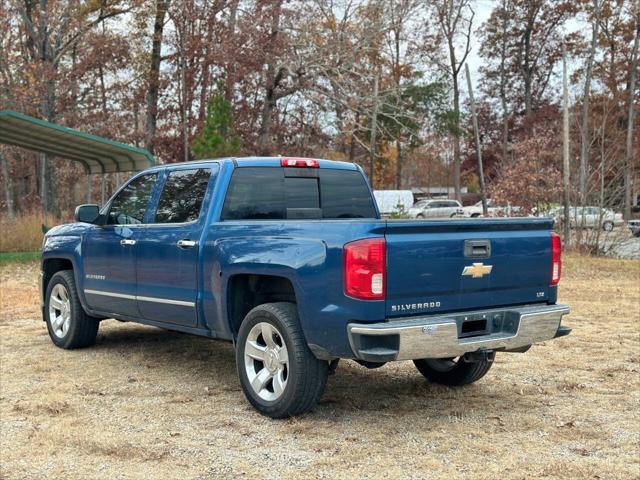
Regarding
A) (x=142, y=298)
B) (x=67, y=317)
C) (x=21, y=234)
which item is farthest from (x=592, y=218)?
(x=142, y=298)

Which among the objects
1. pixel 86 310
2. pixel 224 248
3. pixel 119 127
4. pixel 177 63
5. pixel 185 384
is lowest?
pixel 185 384

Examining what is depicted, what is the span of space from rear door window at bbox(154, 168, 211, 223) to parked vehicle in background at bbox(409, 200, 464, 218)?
128 ft

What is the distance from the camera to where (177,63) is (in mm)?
33094

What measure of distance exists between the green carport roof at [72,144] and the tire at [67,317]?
847 cm

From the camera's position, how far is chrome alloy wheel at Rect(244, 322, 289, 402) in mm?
5297

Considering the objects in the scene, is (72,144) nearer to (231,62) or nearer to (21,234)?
(21,234)

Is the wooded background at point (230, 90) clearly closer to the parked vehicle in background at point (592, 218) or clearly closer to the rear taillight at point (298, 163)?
the parked vehicle in background at point (592, 218)

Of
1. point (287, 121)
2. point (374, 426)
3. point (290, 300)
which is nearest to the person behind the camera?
point (374, 426)

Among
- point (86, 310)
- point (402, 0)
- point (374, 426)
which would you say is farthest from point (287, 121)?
point (374, 426)

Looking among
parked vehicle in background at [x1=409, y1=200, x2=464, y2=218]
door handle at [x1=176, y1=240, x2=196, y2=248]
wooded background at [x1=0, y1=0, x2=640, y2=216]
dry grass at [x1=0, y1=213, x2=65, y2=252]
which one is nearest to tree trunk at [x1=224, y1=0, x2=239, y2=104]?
wooded background at [x1=0, y1=0, x2=640, y2=216]

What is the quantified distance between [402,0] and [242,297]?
2548 centimetres

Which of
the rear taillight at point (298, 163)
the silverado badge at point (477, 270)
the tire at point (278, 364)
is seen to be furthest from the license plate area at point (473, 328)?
the rear taillight at point (298, 163)

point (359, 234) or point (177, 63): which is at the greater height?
point (177, 63)

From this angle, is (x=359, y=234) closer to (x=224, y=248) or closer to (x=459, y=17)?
(x=224, y=248)
